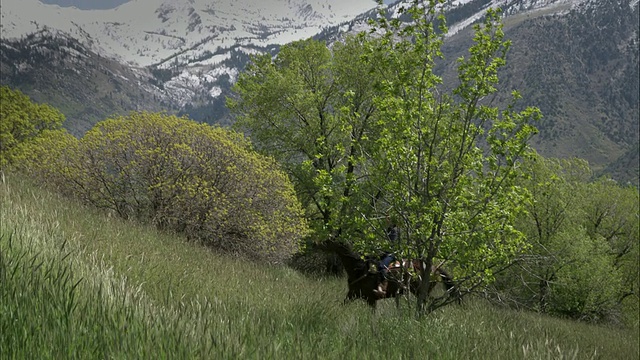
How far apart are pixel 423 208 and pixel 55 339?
18.9 feet

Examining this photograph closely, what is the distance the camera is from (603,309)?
105 ft

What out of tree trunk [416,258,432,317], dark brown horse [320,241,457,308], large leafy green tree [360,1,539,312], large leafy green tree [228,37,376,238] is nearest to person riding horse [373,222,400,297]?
dark brown horse [320,241,457,308]

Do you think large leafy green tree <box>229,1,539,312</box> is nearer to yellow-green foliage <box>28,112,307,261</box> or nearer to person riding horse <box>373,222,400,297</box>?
person riding horse <box>373,222,400,297</box>

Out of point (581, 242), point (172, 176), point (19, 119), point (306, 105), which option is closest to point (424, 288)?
point (172, 176)

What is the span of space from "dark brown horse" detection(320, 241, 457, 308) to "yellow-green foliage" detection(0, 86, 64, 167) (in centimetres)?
3548

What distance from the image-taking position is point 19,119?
1471 inches

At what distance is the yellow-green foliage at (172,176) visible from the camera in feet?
51.0

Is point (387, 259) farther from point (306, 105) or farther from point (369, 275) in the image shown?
point (306, 105)

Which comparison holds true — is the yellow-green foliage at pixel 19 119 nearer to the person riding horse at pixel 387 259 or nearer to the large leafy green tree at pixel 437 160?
→ the person riding horse at pixel 387 259

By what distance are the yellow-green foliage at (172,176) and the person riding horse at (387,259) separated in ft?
29.2

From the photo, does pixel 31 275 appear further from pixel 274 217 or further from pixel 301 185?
pixel 301 185

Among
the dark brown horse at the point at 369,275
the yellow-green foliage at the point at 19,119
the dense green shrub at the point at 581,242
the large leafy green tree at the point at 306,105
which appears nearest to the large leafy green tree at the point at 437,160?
the dark brown horse at the point at 369,275

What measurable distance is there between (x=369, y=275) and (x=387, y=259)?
0.44 m

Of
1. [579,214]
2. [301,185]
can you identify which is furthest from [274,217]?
[579,214]
